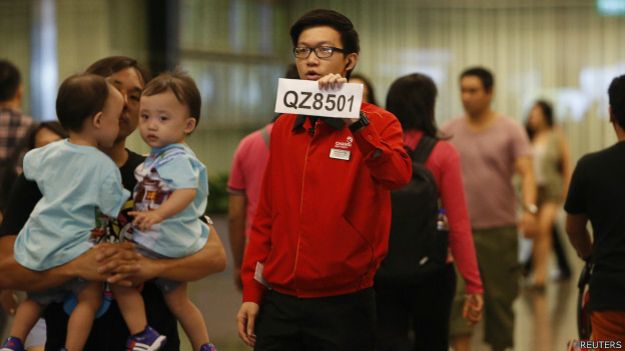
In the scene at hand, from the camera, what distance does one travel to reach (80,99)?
3842 millimetres

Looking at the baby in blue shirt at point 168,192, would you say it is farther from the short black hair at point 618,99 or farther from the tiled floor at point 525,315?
the tiled floor at point 525,315

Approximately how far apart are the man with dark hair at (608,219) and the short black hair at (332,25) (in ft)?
4.22

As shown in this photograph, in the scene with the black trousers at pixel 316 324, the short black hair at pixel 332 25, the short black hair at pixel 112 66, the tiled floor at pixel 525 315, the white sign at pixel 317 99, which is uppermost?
the short black hair at pixel 332 25

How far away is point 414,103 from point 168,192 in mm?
2351

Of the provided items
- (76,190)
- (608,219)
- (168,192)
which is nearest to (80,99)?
(76,190)

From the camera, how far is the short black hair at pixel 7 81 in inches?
304

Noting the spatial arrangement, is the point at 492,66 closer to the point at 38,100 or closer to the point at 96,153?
the point at 38,100

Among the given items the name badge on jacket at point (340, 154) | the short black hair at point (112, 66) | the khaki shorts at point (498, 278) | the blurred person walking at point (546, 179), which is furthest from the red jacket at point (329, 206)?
the blurred person walking at point (546, 179)

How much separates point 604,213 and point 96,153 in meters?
2.09

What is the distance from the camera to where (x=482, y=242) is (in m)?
7.80

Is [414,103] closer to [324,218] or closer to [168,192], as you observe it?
[324,218]

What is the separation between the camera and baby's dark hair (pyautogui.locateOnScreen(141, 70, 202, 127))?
3926 mm

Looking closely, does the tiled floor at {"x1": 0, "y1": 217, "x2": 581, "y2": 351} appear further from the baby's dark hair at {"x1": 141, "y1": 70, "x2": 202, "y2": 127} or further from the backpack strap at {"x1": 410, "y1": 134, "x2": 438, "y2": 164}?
the baby's dark hair at {"x1": 141, "y1": 70, "x2": 202, "y2": 127}

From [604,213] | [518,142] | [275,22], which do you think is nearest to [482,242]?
[518,142]
